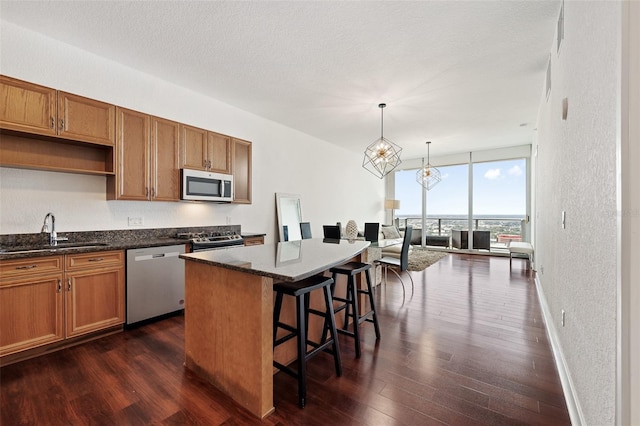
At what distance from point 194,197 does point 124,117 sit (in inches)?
45.2

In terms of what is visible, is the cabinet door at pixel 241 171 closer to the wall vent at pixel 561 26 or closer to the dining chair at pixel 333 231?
the dining chair at pixel 333 231

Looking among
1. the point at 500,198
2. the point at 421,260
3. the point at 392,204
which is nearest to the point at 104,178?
the point at 421,260

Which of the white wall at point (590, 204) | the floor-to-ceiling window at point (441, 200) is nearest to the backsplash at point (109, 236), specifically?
the white wall at point (590, 204)

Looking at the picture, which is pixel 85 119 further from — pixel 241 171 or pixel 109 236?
pixel 241 171

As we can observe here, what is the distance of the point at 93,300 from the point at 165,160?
1.70 m

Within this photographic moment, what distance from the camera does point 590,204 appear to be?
54.7 inches

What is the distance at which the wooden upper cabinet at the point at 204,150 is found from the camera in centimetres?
360

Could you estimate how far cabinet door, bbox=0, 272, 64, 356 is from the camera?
84.7 inches

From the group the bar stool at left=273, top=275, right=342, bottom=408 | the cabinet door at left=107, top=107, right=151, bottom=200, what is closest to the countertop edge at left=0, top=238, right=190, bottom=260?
the cabinet door at left=107, top=107, right=151, bottom=200

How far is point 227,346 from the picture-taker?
1.81 meters

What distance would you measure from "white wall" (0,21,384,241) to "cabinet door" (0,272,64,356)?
2.15 feet

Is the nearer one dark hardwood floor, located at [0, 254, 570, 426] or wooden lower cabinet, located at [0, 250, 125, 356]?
dark hardwood floor, located at [0, 254, 570, 426]

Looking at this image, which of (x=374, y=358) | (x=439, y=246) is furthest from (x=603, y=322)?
(x=439, y=246)

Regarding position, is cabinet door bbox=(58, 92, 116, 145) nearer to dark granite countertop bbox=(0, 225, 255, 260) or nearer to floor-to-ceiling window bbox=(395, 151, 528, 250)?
dark granite countertop bbox=(0, 225, 255, 260)
